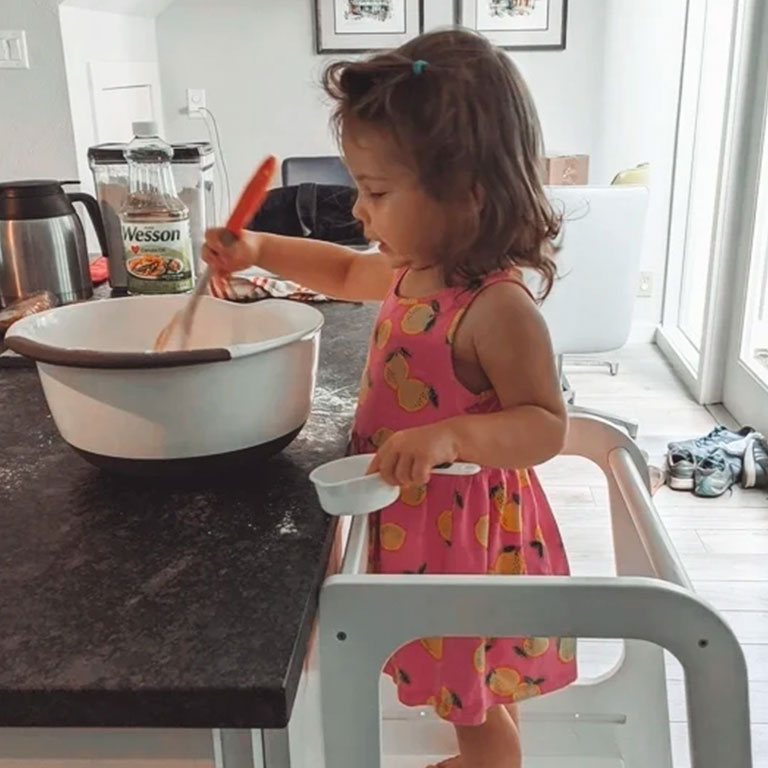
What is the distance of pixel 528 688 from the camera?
3.19ft

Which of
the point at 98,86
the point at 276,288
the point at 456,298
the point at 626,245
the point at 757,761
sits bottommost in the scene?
the point at 757,761

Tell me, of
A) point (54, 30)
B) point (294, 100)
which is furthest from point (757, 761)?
point (294, 100)

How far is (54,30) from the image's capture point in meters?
2.68

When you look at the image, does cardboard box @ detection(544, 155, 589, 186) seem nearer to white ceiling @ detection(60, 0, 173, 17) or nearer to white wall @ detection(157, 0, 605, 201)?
white wall @ detection(157, 0, 605, 201)

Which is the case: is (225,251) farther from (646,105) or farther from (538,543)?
(646,105)

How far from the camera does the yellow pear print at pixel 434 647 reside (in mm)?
952

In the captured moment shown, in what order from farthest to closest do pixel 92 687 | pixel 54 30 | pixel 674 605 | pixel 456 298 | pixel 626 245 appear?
pixel 626 245, pixel 54 30, pixel 456 298, pixel 674 605, pixel 92 687

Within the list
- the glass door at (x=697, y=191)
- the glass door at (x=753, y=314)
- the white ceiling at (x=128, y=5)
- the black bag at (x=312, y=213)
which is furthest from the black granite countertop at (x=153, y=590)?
the glass door at (x=697, y=191)

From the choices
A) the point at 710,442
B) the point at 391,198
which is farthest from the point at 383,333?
the point at 710,442

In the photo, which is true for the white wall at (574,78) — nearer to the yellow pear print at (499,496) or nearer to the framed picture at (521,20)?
the framed picture at (521,20)

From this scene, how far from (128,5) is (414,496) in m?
3.18

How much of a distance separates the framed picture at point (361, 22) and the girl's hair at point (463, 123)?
3483mm

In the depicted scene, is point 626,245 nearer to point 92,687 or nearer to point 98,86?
point 98,86

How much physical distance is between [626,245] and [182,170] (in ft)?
5.36
